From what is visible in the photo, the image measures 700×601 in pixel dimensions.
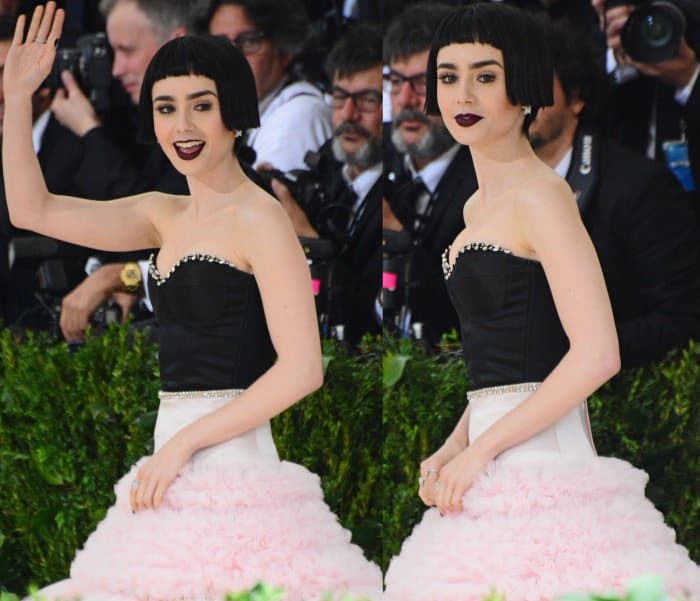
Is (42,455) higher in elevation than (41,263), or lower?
lower

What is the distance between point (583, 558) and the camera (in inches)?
137

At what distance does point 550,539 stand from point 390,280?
153 centimetres

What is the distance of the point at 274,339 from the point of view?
404 centimetres

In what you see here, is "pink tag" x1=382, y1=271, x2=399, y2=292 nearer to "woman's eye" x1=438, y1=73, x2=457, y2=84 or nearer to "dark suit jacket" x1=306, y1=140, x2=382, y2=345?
"dark suit jacket" x1=306, y1=140, x2=382, y2=345

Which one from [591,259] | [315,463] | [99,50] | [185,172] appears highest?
[99,50]

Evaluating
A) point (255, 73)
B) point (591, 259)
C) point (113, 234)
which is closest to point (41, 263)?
point (113, 234)

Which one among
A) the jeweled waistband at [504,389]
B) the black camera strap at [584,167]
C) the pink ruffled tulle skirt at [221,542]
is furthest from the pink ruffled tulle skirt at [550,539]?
the black camera strap at [584,167]

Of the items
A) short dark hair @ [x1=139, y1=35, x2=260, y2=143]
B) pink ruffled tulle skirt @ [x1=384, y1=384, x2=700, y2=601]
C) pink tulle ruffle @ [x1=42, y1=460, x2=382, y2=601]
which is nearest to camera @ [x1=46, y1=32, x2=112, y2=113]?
short dark hair @ [x1=139, y1=35, x2=260, y2=143]

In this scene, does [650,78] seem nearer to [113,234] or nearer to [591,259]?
[591,259]

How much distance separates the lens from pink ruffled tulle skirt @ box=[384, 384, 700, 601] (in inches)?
138

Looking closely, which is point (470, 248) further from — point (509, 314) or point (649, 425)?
point (649, 425)

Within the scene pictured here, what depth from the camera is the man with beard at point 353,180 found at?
482 centimetres

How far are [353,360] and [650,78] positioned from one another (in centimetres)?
145

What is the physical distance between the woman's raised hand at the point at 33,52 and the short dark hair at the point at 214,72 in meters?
0.37
